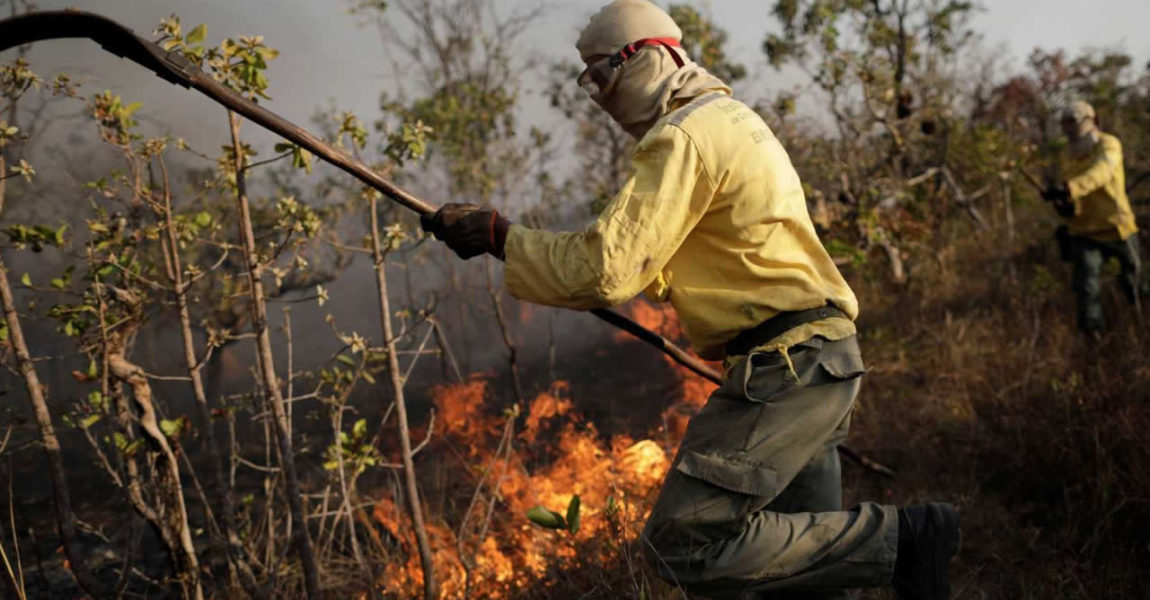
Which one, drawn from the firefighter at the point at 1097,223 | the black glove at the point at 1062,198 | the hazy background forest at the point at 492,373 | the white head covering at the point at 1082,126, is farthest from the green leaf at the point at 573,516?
the white head covering at the point at 1082,126

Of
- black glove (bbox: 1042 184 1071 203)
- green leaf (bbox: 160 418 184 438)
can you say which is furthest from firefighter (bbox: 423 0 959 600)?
black glove (bbox: 1042 184 1071 203)

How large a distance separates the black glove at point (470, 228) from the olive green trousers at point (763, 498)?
2.63ft

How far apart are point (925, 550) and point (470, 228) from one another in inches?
65.3

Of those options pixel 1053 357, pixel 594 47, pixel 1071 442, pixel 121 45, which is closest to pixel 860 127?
pixel 1053 357

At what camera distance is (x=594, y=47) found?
6.72 feet

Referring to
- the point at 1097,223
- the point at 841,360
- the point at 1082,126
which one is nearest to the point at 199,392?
the point at 841,360

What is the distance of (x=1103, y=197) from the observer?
512 cm

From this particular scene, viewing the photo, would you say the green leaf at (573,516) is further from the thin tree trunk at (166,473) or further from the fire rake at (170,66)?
the thin tree trunk at (166,473)

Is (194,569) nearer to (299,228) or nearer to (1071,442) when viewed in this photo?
(299,228)

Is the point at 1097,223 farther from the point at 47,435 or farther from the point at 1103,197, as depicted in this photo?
the point at 47,435

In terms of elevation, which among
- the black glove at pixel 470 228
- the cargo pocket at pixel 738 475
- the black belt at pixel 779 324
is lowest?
the cargo pocket at pixel 738 475

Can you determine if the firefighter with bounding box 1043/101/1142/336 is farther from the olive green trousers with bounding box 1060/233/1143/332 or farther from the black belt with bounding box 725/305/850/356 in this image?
the black belt with bounding box 725/305/850/356

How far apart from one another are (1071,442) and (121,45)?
4.33m

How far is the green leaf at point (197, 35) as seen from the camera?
2.37 meters
